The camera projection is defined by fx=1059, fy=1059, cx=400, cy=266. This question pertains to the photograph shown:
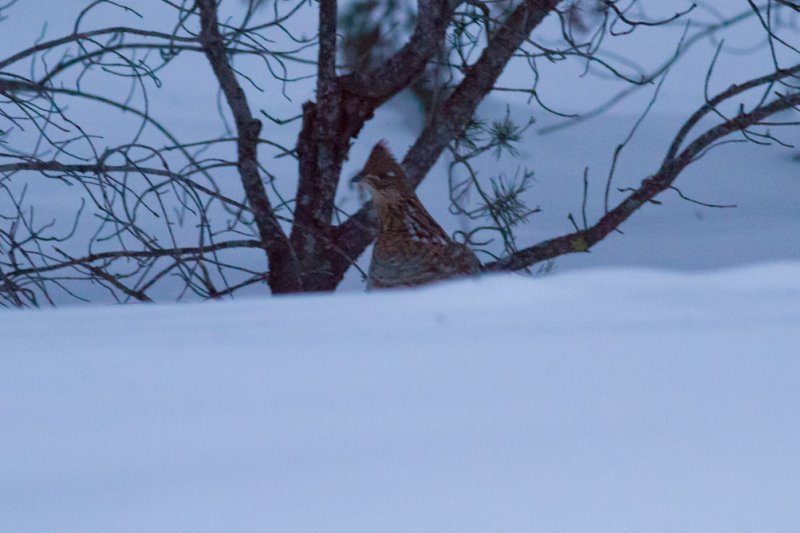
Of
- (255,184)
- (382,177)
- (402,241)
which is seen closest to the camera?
(402,241)

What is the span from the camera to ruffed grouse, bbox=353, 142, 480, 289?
268 cm

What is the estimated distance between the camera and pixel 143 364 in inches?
40.8

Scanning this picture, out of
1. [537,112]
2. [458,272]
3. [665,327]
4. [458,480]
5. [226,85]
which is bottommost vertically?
[458,480]

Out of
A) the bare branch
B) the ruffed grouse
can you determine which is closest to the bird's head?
the ruffed grouse

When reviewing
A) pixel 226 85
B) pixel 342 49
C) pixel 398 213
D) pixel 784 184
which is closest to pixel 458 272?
pixel 398 213

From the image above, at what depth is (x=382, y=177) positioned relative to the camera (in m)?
3.03

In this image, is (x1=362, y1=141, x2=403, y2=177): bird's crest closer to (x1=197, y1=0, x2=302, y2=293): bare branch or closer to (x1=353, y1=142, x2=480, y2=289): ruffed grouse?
(x1=353, y1=142, x2=480, y2=289): ruffed grouse

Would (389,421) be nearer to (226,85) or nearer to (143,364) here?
(143,364)

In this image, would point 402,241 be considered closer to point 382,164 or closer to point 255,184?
point 382,164

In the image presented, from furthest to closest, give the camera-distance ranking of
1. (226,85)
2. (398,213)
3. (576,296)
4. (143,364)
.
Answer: (226,85) < (398,213) < (576,296) < (143,364)

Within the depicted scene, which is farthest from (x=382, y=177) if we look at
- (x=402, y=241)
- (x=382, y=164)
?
(x=402, y=241)

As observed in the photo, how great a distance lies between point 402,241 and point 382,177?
12.4 inches

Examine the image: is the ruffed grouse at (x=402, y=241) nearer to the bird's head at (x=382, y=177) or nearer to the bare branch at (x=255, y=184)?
the bird's head at (x=382, y=177)

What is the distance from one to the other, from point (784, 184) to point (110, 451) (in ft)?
19.1
